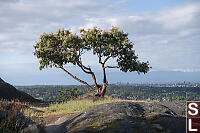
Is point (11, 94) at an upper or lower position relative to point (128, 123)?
lower

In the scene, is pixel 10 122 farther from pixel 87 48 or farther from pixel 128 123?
pixel 87 48

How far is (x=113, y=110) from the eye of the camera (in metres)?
11.4

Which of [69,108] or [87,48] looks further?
[87,48]

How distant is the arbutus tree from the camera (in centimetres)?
3049

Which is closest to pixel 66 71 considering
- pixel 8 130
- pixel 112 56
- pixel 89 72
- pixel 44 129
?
pixel 89 72

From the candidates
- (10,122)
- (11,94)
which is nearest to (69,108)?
(10,122)

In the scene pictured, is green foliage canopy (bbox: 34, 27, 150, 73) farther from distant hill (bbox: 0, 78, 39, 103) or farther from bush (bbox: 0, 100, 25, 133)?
bush (bbox: 0, 100, 25, 133)

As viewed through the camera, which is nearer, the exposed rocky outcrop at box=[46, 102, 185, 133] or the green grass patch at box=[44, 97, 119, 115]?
the exposed rocky outcrop at box=[46, 102, 185, 133]

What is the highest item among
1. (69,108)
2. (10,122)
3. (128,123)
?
(128,123)

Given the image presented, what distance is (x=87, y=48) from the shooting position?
105 feet

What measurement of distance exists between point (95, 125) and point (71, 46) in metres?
23.2

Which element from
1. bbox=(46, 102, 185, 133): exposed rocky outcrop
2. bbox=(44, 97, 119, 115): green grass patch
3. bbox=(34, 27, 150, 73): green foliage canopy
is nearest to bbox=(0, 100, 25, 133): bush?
bbox=(46, 102, 185, 133): exposed rocky outcrop

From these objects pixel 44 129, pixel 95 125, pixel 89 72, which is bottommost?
pixel 44 129

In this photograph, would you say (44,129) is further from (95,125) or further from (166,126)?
(166,126)
